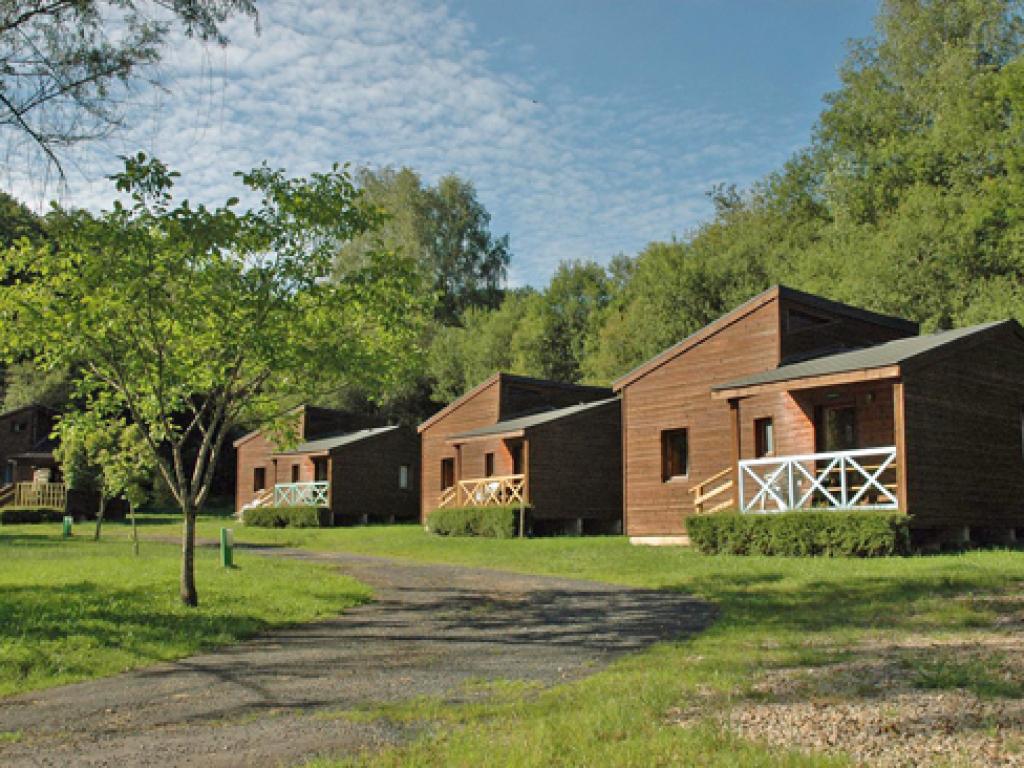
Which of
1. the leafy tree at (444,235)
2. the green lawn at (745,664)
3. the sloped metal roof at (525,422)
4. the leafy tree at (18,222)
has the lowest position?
the green lawn at (745,664)

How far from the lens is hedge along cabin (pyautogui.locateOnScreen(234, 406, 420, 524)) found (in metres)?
38.9

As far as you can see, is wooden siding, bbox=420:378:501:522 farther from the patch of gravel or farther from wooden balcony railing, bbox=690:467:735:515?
the patch of gravel

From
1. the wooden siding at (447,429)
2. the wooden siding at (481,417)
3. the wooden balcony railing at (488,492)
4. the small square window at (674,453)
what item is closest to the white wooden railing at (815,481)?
the small square window at (674,453)

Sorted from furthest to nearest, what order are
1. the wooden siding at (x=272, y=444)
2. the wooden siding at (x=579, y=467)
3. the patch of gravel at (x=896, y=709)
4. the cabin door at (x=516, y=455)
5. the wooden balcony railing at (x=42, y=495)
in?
the wooden siding at (x=272, y=444), the wooden balcony railing at (x=42, y=495), the cabin door at (x=516, y=455), the wooden siding at (x=579, y=467), the patch of gravel at (x=896, y=709)

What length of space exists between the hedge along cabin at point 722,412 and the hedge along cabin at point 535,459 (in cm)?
476

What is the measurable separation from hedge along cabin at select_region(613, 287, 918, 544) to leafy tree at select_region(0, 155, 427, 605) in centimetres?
957

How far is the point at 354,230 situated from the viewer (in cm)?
1296

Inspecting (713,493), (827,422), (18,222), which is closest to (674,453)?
(713,493)

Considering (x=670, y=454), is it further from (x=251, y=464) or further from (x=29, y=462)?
(x=29, y=462)

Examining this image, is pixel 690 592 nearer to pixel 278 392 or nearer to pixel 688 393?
pixel 278 392

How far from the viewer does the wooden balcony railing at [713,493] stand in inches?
848

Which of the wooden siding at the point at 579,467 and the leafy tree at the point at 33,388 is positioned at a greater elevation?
the leafy tree at the point at 33,388

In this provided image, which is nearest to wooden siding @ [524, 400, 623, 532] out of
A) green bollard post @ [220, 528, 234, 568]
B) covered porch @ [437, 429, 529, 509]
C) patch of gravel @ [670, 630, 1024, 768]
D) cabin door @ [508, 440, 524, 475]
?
covered porch @ [437, 429, 529, 509]

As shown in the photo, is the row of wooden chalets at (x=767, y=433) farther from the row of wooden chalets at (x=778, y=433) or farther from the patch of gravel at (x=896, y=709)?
the patch of gravel at (x=896, y=709)
